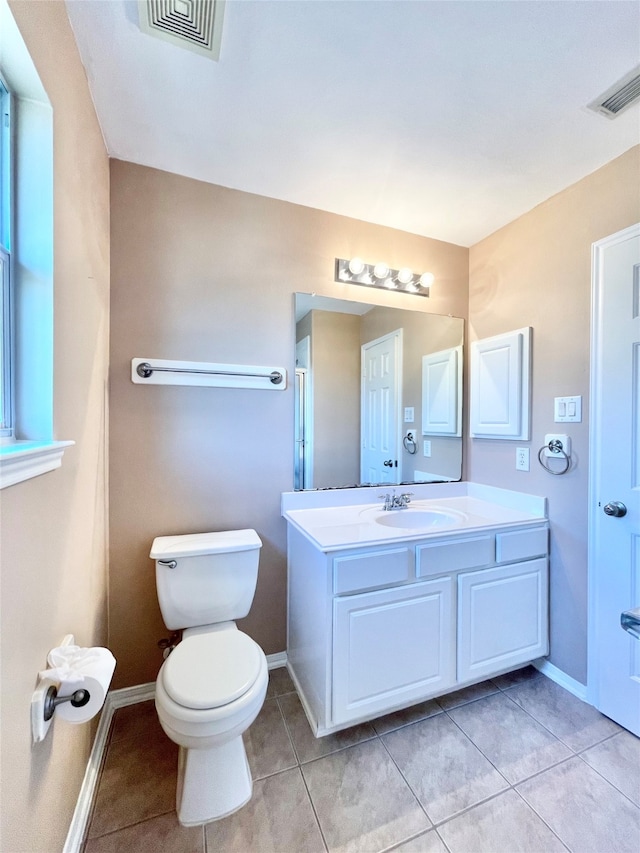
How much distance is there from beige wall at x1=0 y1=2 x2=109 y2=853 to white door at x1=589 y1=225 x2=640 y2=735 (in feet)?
6.69

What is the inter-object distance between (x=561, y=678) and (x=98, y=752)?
207cm

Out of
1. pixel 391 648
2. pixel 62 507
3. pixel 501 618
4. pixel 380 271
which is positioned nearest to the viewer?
pixel 62 507

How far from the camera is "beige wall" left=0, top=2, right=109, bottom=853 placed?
70 centimetres

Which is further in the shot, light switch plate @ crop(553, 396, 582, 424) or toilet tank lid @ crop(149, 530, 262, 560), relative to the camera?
light switch plate @ crop(553, 396, 582, 424)

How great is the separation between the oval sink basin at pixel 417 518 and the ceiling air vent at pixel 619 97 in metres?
1.75

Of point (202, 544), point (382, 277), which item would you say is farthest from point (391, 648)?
point (382, 277)

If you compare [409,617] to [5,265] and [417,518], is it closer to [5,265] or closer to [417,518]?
[417,518]

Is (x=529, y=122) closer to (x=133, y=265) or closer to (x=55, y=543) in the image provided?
(x=133, y=265)

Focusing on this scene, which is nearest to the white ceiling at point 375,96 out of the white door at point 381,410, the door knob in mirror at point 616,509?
the white door at point 381,410

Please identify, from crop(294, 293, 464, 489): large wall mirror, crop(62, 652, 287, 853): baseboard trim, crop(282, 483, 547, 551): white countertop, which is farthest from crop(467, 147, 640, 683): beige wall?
crop(62, 652, 287, 853): baseboard trim

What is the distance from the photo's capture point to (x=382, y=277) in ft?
6.54

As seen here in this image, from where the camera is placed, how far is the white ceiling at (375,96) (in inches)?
39.6

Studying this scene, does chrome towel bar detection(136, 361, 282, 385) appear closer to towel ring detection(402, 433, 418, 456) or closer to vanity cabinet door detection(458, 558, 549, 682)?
towel ring detection(402, 433, 418, 456)

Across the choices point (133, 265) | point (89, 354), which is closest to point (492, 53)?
point (133, 265)
